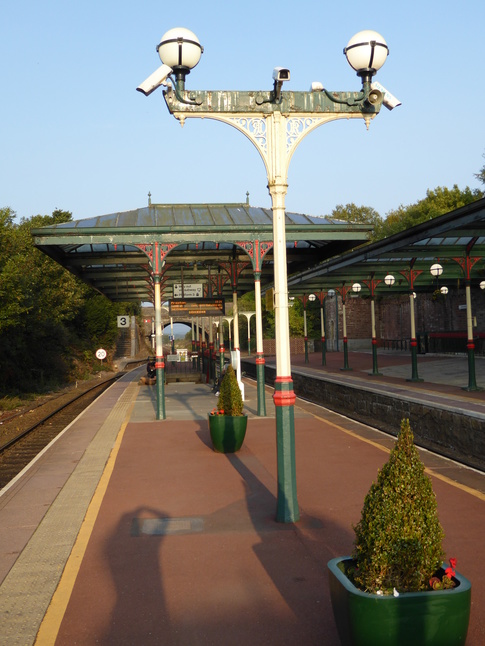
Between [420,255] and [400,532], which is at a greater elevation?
[420,255]

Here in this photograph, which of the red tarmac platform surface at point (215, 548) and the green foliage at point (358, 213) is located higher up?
the green foliage at point (358, 213)

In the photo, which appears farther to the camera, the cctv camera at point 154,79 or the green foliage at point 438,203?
the green foliage at point 438,203

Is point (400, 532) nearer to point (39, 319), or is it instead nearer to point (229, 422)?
point (229, 422)

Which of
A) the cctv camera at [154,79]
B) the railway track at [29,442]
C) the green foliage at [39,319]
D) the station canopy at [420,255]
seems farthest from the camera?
the green foliage at [39,319]

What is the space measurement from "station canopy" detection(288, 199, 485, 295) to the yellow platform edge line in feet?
29.7

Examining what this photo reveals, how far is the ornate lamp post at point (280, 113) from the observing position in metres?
7.00

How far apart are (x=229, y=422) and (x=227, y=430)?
14 centimetres

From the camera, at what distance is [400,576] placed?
147 inches

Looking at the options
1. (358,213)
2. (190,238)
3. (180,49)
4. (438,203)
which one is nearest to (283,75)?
(180,49)

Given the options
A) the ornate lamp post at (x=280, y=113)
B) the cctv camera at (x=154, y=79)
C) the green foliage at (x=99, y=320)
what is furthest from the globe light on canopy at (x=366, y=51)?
the green foliage at (x=99, y=320)

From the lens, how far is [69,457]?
456 inches

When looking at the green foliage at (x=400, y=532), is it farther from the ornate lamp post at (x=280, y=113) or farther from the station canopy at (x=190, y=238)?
the station canopy at (x=190, y=238)

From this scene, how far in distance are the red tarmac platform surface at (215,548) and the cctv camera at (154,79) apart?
15.0 ft

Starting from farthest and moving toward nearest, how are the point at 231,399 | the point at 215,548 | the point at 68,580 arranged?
1. the point at 231,399
2. the point at 215,548
3. the point at 68,580
